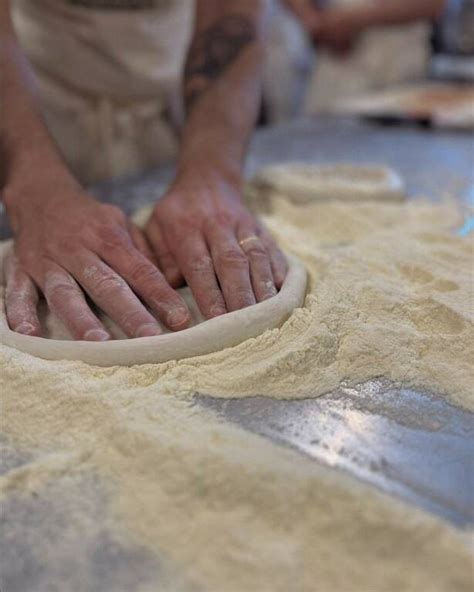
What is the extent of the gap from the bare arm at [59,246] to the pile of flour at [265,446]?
0.35ft

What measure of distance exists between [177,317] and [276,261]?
0.27m

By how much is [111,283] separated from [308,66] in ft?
11.8

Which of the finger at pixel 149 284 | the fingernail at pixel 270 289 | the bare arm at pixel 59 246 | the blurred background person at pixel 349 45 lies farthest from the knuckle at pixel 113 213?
the blurred background person at pixel 349 45

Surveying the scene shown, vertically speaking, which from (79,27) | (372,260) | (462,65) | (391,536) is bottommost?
(462,65)

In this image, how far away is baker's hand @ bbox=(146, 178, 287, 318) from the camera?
112cm

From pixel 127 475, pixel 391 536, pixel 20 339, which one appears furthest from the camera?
pixel 20 339

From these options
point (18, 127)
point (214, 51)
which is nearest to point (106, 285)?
point (18, 127)

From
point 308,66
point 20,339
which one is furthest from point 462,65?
Result: point 20,339

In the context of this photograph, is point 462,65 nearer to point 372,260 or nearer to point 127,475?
point 372,260

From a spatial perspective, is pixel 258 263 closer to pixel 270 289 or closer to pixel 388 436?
pixel 270 289

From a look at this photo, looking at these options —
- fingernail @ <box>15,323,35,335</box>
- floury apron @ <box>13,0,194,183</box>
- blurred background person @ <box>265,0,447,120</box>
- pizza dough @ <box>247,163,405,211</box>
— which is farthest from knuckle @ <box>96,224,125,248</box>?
blurred background person @ <box>265,0,447,120</box>

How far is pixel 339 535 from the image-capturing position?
0.69m

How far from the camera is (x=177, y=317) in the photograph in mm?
1050

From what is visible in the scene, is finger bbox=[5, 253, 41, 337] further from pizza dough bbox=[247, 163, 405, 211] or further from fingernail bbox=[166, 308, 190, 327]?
pizza dough bbox=[247, 163, 405, 211]
